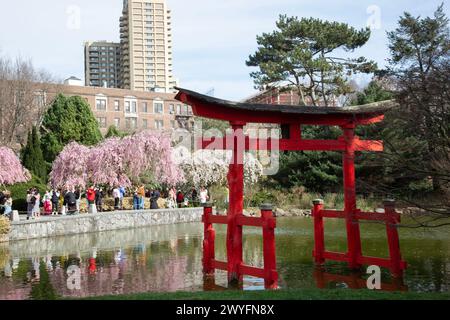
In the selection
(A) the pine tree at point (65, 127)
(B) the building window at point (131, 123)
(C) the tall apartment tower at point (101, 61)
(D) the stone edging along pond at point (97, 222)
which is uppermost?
(C) the tall apartment tower at point (101, 61)

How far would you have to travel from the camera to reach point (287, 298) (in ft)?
32.4

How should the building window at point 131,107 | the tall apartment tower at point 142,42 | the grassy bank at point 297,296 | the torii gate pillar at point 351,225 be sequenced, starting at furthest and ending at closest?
the tall apartment tower at point 142,42
the building window at point 131,107
the torii gate pillar at point 351,225
the grassy bank at point 297,296

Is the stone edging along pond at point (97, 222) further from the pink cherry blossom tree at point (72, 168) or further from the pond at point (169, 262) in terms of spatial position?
the pink cherry blossom tree at point (72, 168)

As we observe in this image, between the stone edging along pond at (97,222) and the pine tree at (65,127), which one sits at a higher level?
the pine tree at (65,127)

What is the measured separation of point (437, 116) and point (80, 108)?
48483 millimetres

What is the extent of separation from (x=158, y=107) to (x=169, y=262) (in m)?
79.1

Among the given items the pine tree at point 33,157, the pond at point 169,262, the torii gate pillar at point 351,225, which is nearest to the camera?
the pond at point 169,262

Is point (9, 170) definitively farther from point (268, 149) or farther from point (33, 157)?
point (268, 149)

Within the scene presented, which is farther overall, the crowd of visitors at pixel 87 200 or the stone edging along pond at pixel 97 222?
the crowd of visitors at pixel 87 200

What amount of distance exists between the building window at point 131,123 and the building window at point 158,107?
4007mm

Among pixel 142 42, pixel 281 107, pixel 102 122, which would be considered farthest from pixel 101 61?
pixel 281 107

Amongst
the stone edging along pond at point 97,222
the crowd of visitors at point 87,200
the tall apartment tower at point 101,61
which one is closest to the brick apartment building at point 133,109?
the crowd of visitors at point 87,200

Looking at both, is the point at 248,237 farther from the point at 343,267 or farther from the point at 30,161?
the point at 30,161

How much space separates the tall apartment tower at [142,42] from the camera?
139 m
